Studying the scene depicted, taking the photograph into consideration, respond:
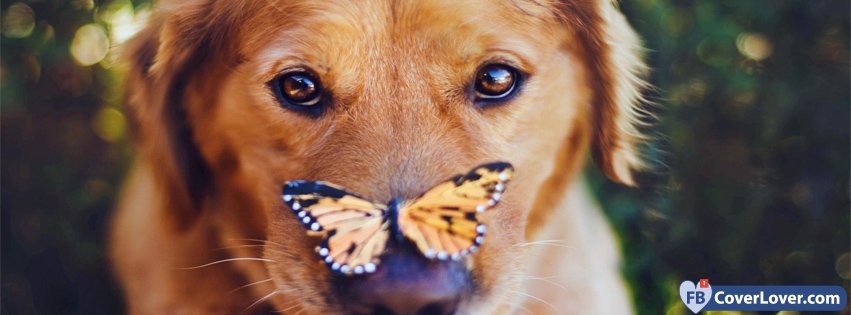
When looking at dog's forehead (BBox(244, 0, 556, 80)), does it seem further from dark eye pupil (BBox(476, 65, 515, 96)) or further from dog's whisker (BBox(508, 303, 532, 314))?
dog's whisker (BBox(508, 303, 532, 314))

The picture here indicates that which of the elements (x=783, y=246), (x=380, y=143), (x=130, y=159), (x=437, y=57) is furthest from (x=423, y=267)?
(x=783, y=246)

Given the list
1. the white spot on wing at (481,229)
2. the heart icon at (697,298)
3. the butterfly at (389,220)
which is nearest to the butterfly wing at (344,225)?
the butterfly at (389,220)

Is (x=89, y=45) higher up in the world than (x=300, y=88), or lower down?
higher up

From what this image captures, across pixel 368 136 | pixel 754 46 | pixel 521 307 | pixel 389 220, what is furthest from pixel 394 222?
pixel 754 46

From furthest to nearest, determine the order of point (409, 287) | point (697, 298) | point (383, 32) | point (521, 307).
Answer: point (697, 298), point (521, 307), point (383, 32), point (409, 287)

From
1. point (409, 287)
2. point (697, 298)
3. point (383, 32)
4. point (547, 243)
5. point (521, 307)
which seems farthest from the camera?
point (697, 298)

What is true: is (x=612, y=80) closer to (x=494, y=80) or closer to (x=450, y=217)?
(x=494, y=80)

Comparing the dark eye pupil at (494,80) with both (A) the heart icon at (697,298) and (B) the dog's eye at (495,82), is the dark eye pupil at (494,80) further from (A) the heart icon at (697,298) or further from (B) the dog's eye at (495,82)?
(A) the heart icon at (697,298)

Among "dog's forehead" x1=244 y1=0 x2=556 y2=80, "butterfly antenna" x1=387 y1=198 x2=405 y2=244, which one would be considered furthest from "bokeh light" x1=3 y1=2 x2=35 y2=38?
"butterfly antenna" x1=387 y1=198 x2=405 y2=244
